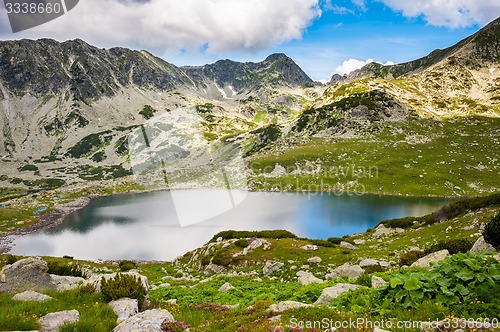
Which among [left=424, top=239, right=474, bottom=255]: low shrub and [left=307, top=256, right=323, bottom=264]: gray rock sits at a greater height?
[left=424, top=239, right=474, bottom=255]: low shrub

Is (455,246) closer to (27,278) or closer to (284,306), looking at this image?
(284,306)

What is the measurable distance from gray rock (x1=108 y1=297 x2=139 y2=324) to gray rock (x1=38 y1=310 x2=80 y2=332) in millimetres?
1260

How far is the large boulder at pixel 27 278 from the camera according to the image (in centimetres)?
Result: 1376

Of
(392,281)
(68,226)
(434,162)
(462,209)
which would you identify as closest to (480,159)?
(434,162)

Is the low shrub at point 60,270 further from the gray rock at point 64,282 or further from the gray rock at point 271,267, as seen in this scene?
the gray rock at point 271,267

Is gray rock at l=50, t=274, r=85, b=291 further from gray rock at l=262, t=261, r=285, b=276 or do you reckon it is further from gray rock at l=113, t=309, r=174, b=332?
gray rock at l=262, t=261, r=285, b=276

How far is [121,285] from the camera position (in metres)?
11.4

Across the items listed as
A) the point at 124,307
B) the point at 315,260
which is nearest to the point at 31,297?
the point at 124,307

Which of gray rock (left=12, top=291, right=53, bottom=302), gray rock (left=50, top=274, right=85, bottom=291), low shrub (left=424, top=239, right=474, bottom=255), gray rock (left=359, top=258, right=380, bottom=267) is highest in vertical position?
gray rock (left=12, top=291, right=53, bottom=302)

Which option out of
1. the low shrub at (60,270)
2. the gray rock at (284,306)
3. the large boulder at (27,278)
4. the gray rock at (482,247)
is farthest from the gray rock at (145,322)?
the gray rock at (482,247)

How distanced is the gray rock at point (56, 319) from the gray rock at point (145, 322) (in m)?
1.46

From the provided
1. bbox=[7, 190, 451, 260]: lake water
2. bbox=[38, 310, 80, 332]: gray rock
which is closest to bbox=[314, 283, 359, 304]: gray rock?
bbox=[38, 310, 80, 332]: gray rock

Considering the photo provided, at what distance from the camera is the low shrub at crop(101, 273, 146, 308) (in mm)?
11180

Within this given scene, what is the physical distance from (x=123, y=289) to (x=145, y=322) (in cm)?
289
